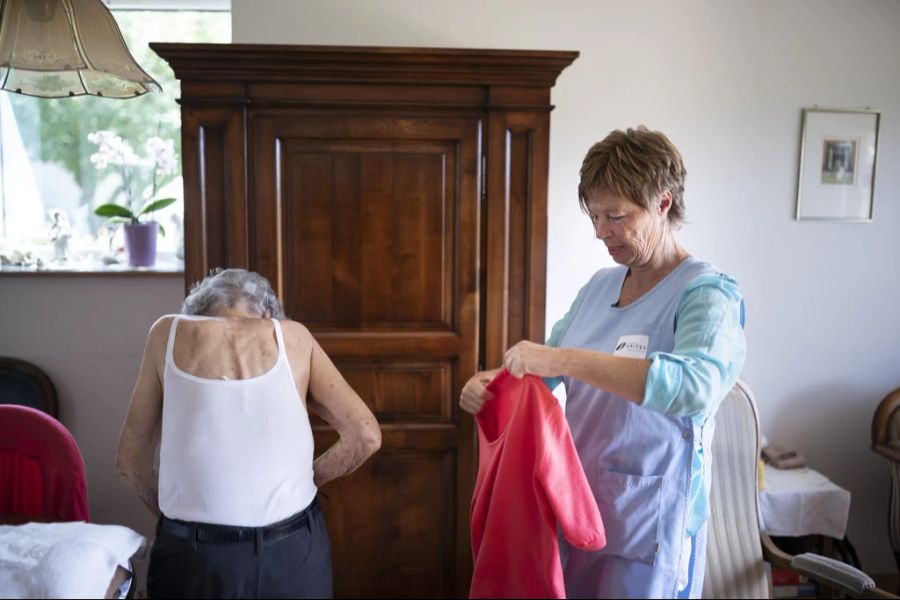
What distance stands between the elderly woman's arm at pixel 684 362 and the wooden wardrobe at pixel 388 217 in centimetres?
74

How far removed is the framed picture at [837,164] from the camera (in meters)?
2.73

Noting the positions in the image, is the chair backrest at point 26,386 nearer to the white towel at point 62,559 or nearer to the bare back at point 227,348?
the white towel at point 62,559

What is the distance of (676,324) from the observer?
1404mm

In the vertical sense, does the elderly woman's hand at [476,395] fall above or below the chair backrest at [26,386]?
above

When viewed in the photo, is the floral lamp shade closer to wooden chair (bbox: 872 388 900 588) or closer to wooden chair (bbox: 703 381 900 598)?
Result: wooden chair (bbox: 703 381 900 598)

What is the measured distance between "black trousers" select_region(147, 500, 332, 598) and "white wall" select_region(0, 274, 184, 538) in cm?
136

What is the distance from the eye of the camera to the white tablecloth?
2461 millimetres

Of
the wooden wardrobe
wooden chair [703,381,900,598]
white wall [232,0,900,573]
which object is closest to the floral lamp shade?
the wooden wardrobe

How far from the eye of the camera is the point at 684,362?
48.6 inches

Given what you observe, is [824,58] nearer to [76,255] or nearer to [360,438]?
[360,438]

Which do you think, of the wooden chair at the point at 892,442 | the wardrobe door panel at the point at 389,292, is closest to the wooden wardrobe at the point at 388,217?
the wardrobe door panel at the point at 389,292

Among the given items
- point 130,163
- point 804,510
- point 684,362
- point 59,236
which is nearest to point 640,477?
point 684,362

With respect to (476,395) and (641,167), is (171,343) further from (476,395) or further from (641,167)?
(641,167)

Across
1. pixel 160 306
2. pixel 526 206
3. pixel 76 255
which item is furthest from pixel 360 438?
pixel 76 255
